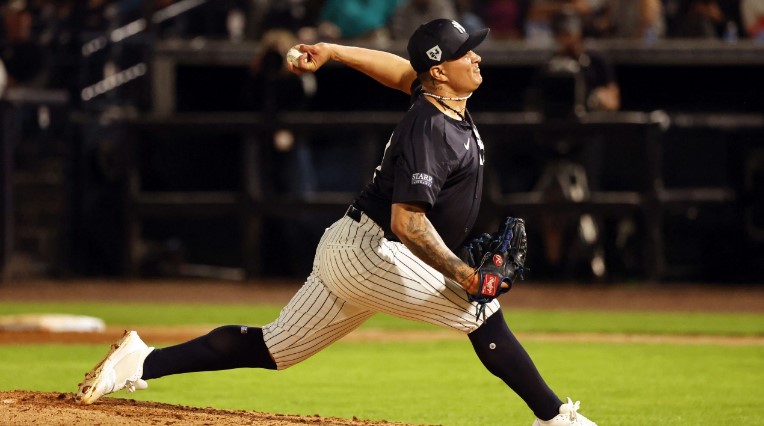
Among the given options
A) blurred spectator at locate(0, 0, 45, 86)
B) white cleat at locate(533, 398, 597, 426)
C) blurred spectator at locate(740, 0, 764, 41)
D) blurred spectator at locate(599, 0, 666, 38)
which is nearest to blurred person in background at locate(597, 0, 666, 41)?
blurred spectator at locate(599, 0, 666, 38)

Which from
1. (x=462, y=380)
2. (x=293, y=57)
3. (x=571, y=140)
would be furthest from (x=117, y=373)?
(x=571, y=140)

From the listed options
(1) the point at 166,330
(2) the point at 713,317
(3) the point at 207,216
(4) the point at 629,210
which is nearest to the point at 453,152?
(1) the point at 166,330

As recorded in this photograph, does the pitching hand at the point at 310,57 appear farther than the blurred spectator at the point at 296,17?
No

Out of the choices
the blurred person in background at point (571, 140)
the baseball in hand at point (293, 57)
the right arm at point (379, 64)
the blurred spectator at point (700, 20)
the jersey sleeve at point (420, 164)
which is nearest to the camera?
the jersey sleeve at point (420, 164)

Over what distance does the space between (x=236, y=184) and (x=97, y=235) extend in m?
1.71

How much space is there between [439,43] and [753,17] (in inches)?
396

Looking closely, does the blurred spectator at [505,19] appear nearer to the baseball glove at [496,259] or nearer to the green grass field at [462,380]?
the green grass field at [462,380]

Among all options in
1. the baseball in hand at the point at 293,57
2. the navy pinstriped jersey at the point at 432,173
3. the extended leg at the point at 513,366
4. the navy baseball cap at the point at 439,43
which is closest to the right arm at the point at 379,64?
the baseball in hand at the point at 293,57

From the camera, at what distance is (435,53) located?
499 cm

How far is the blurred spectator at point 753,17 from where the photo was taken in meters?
14.0

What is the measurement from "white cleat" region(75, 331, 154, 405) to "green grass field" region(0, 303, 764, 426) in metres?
1.14

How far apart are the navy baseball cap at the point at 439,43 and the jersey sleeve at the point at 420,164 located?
0.26 m

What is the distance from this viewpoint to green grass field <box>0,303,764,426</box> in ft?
21.5

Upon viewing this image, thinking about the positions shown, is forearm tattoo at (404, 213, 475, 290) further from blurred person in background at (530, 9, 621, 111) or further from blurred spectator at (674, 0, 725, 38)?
blurred spectator at (674, 0, 725, 38)
